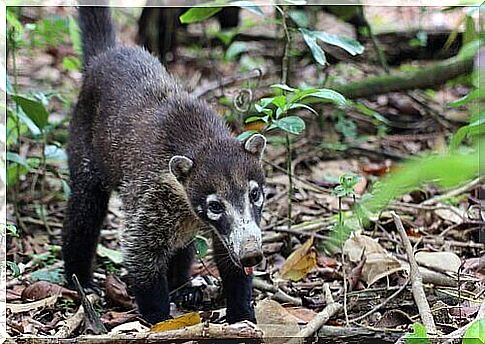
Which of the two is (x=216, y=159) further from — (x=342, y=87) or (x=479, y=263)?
(x=342, y=87)

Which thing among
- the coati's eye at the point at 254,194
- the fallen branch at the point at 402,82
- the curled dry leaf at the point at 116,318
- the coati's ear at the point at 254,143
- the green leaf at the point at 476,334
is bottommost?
the curled dry leaf at the point at 116,318

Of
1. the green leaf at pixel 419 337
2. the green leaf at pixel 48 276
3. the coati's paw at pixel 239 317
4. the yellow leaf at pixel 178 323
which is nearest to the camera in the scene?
the green leaf at pixel 419 337

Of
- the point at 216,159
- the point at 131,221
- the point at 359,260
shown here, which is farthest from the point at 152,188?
the point at 359,260

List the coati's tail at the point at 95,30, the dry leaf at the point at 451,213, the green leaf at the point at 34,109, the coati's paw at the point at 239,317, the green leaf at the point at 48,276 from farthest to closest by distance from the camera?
the coati's tail at the point at 95,30, the dry leaf at the point at 451,213, the green leaf at the point at 34,109, the green leaf at the point at 48,276, the coati's paw at the point at 239,317

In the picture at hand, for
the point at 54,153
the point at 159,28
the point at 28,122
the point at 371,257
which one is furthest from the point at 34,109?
the point at 159,28

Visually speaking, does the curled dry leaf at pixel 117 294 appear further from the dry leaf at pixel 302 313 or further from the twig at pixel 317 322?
the twig at pixel 317 322

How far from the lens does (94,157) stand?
157 inches

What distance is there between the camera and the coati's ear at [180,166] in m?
3.27

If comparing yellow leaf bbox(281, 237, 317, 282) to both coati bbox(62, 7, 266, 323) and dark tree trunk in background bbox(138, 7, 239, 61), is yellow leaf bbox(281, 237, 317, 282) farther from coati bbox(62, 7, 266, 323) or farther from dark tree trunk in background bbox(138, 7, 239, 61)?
dark tree trunk in background bbox(138, 7, 239, 61)

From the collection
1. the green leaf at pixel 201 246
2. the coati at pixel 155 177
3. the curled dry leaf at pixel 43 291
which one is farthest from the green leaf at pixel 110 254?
the green leaf at pixel 201 246

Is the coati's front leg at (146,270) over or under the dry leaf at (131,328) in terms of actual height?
over

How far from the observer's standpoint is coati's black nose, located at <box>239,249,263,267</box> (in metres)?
2.82

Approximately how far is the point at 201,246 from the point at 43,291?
2.53 feet

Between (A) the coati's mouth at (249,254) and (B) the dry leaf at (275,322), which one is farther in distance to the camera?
(A) the coati's mouth at (249,254)
